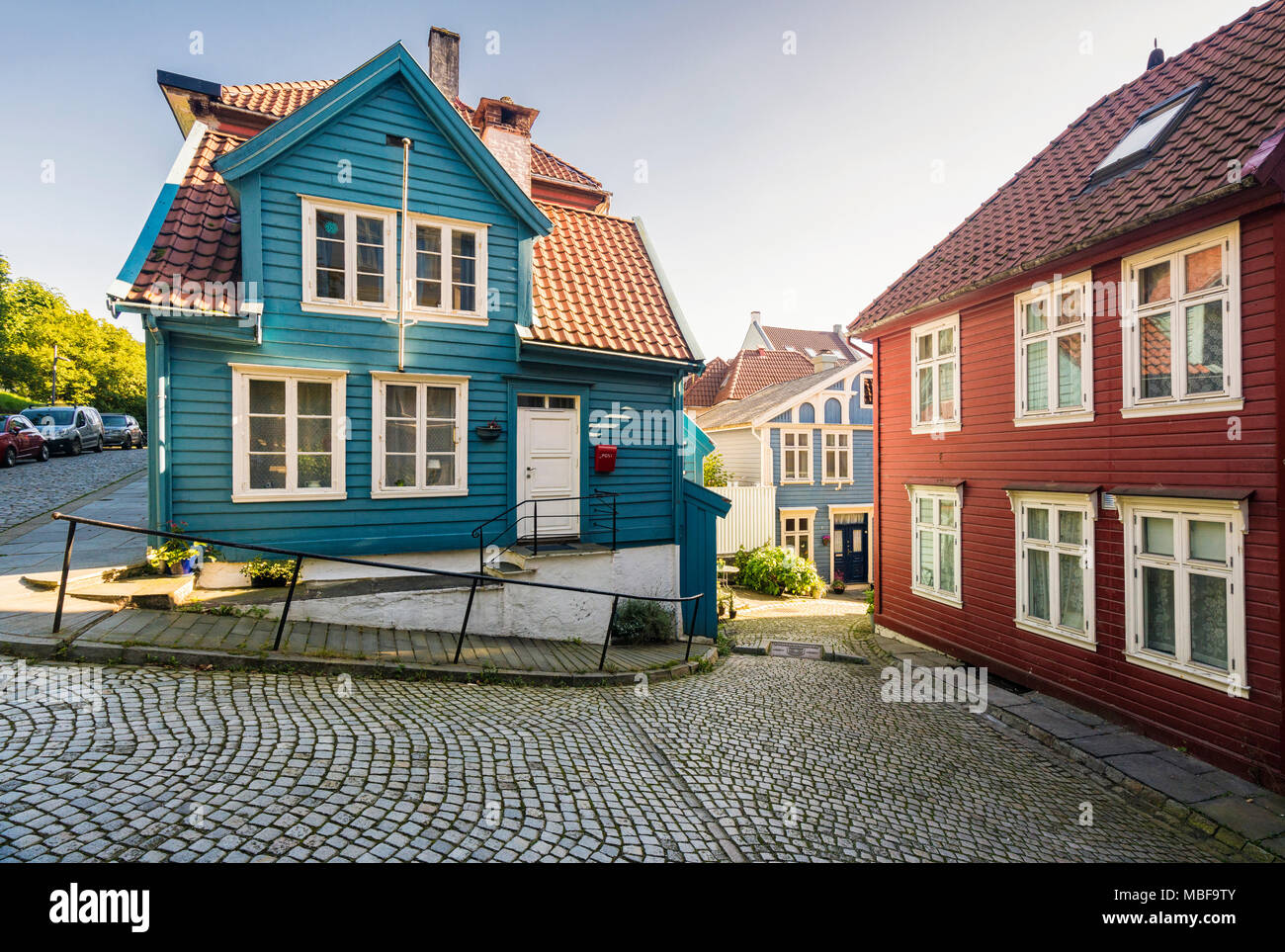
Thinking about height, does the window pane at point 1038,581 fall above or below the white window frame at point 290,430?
below

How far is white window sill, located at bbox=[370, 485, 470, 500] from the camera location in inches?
377

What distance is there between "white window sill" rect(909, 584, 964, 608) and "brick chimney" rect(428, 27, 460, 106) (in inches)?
539

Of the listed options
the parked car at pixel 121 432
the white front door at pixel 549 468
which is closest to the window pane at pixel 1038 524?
the white front door at pixel 549 468

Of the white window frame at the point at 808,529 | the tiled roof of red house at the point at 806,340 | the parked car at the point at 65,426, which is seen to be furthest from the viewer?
the tiled roof of red house at the point at 806,340

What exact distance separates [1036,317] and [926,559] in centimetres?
484

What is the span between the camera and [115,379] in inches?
1967

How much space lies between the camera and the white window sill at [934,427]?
37.4ft

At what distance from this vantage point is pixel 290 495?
29.7ft

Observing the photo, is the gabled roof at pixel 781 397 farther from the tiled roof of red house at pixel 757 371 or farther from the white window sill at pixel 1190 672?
the white window sill at pixel 1190 672

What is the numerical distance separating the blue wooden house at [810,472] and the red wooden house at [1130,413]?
11567 millimetres

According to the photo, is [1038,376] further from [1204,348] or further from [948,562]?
[948,562]

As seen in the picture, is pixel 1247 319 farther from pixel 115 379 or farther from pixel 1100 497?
pixel 115 379

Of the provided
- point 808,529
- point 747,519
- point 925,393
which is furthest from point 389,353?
point 808,529

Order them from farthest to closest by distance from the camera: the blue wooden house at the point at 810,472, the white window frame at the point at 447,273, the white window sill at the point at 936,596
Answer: the blue wooden house at the point at 810,472, the white window sill at the point at 936,596, the white window frame at the point at 447,273
